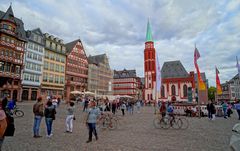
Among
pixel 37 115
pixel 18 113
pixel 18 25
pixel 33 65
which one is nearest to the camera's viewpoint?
pixel 37 115

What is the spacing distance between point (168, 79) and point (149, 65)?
10.6 m

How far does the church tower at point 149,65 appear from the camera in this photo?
7538cm

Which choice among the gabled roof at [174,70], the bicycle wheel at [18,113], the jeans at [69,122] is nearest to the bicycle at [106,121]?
the jeans at [69,122]

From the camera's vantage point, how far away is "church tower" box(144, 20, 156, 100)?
75.4m

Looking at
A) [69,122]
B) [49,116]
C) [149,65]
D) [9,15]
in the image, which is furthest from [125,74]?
[49,116]

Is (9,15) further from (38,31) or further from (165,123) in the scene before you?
(165,123)

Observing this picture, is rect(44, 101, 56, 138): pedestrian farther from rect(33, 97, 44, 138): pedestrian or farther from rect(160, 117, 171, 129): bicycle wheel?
rect(160, 117, 171, 129): bicycle wheel

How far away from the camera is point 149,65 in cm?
7775

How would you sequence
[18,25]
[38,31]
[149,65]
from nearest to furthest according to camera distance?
1. [18,25]
2. [38,31]
3. [149,65]

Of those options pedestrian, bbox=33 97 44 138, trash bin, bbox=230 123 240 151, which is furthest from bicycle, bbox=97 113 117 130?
trash bin, bbox=230 123 240 151

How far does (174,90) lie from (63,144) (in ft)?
224

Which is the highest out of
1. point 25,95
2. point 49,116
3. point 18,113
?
point 25,95

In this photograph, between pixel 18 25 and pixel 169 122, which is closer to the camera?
pixel 169 122

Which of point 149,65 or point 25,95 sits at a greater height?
point 149,65
